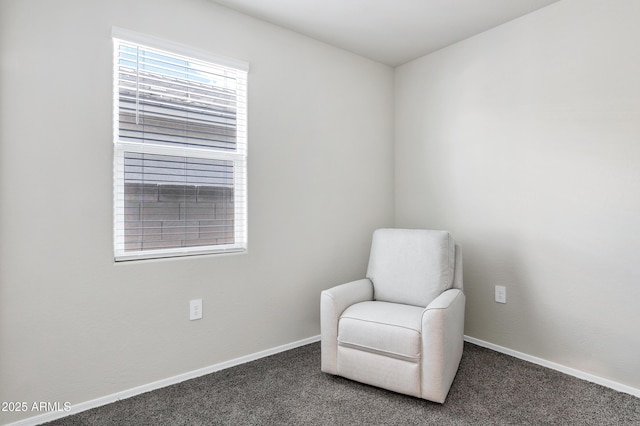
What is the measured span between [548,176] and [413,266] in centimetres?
108

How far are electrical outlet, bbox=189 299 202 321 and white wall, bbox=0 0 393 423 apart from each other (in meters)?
0.05

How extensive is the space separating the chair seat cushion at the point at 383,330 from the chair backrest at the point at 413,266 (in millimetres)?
173

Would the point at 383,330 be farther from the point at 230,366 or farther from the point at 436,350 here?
the point at 230,366

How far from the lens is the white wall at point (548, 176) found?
2076mm

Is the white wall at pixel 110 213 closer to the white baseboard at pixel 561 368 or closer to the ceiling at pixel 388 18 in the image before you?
the ceiling at pixel 388 18

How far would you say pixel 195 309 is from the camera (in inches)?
88.4

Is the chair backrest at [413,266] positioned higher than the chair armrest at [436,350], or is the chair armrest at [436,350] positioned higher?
the chair backrest at [413,266]

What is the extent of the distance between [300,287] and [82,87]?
187cm

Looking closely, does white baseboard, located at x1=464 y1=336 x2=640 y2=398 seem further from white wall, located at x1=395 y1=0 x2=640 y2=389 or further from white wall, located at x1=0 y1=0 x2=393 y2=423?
white wall, located at x1=0 y1=0 x2=393 y2=423

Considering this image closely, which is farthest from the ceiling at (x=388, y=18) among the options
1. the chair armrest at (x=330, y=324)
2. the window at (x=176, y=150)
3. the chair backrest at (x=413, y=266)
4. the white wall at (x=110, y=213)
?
the chair armrest at (x=330, y=324)

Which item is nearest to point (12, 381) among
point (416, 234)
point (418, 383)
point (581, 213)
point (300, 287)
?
point (300, 287)

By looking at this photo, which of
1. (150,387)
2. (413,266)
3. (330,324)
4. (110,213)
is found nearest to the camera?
(110,213)

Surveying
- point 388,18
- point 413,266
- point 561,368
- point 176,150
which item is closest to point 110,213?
point 176,150

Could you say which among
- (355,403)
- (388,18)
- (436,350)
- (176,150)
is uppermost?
(388,18)
